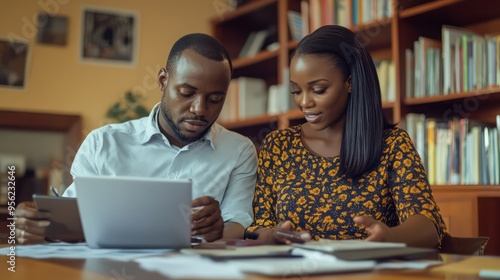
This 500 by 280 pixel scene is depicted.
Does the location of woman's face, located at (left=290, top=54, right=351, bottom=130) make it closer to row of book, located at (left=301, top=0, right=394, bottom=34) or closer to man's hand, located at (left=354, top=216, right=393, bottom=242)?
man's hand, located at (left=354, top=216, right=393, bottom=242)

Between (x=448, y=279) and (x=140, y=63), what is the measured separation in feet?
10.4

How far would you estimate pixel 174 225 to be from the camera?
1.09 m

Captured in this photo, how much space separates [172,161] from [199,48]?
0.33 metres

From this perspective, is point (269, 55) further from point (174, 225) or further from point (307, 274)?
point (307, 274)

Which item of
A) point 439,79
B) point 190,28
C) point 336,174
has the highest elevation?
point 190,28

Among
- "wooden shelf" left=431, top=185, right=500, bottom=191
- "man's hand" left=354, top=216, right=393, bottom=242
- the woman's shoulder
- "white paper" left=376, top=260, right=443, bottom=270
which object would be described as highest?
the woman's shoulder

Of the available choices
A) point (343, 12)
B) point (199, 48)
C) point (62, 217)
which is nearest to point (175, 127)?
point (199, 48)

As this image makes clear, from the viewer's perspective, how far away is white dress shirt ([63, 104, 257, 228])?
5.57 ft

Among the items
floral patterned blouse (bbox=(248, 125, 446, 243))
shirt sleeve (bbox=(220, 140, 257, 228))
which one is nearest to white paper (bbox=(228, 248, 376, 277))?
floral patterned blouse (bbox=(248, 125, 446, 243))

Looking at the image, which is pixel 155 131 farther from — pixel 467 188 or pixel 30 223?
pixel 467 188

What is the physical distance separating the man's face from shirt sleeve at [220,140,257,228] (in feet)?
0.61


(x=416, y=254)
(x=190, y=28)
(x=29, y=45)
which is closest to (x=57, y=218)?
(x=416, y=254)

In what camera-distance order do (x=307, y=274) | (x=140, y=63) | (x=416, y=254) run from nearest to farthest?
(x=307, y=274) → (x=416, y=254) → (x=140, y=63)

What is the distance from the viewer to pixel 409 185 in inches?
58.6
